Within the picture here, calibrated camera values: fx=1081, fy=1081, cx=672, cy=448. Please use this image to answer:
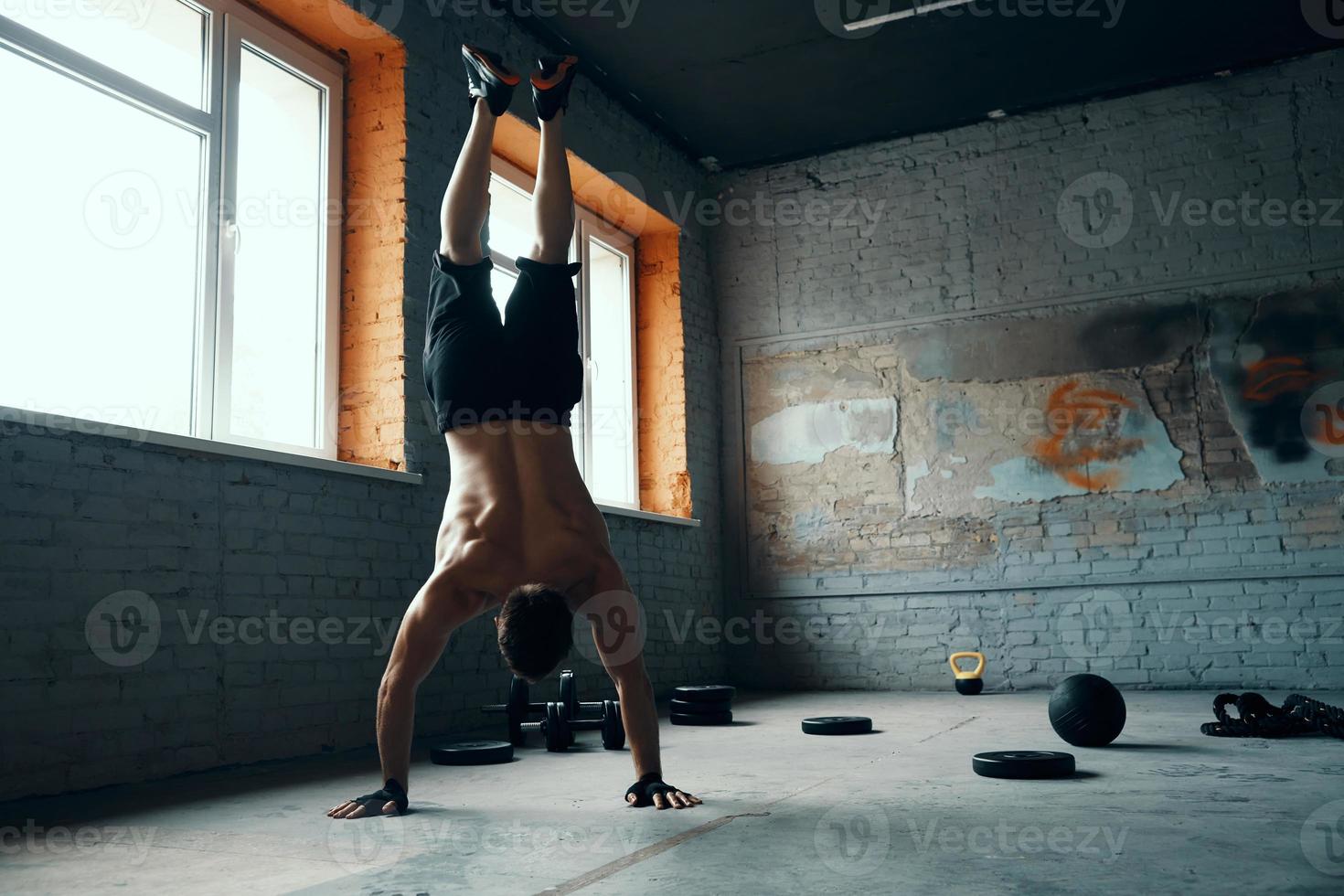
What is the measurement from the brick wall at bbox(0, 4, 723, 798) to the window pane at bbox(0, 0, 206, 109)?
811mm

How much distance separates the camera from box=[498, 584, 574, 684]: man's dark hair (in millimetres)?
2740

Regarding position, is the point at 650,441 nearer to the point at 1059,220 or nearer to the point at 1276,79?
the point at 1059,220

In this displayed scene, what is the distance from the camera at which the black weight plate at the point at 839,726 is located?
15.8 feet

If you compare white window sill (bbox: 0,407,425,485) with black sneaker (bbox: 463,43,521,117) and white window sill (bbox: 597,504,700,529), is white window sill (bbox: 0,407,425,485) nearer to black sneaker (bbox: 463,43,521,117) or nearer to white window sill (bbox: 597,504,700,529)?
black sneaker (bbox: 463,43,521,117)

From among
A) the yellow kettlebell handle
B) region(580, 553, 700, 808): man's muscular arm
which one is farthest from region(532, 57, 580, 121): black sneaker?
the yellow kettlebell handle

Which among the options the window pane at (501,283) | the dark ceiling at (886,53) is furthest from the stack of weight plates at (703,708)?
the dark ceiling at (886,53)

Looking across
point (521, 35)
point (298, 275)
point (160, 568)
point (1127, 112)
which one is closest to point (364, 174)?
point (298, 275)

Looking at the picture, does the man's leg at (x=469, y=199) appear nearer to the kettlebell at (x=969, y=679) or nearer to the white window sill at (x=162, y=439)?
the white window sill at (x=162, y=439)

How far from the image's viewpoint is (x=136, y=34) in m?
4.41

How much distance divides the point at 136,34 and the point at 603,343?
156 inches

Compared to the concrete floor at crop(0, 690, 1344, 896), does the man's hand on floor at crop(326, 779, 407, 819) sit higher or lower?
higher

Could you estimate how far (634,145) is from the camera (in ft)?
25.5

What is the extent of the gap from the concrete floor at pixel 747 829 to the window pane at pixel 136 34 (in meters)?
2.75

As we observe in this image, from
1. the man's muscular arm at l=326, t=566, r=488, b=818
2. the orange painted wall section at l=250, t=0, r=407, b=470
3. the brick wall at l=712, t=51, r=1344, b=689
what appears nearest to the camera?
the man's muscular arm at l=326, t=566, r=488, b=818
